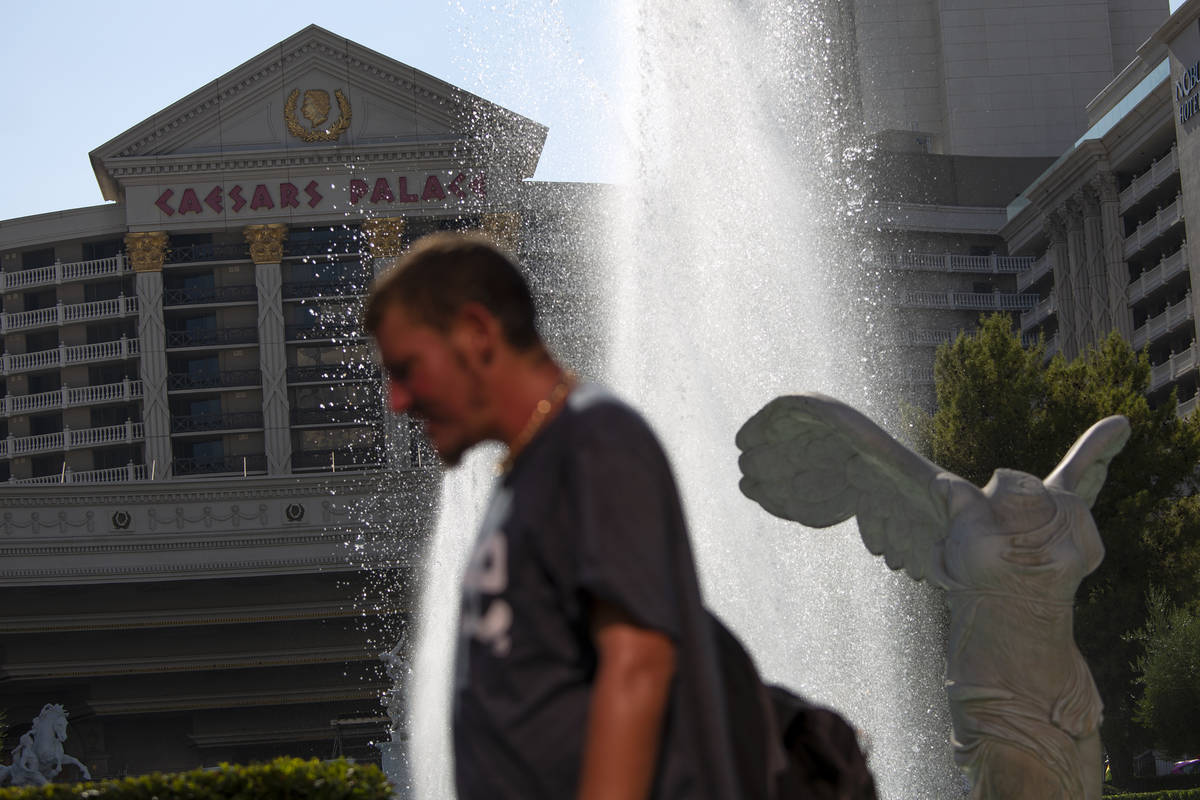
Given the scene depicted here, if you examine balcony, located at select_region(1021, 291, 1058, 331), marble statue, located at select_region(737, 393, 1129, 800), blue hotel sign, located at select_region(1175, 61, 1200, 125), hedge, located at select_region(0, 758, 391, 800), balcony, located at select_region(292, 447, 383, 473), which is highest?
blue hotel sign, located at select_region(1175, 61, 1200, 125)

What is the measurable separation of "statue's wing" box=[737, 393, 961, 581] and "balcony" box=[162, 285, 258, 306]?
4611cm

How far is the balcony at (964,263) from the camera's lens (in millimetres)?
64125

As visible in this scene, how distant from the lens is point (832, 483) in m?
7.75

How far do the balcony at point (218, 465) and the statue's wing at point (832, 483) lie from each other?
148 ft

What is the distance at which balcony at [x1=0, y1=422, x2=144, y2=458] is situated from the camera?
5166cm

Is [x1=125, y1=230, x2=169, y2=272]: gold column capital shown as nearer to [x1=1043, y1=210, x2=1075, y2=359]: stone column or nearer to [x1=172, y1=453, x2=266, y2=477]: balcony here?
[x1=172, y1=453, x2=266, y2=477]: balcony

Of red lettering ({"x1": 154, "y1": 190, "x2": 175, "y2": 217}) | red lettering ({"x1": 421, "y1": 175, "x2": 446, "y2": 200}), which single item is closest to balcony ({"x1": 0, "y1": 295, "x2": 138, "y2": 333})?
red lettering ({"x1": 154, "y1": 190, "x2": 175, "y2": 217})

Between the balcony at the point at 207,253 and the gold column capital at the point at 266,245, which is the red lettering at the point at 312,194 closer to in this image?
the gold column capital at the point at 266,245

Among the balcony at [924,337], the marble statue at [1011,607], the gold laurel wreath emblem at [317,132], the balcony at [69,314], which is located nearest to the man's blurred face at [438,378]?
the marble statue at [1011,607]

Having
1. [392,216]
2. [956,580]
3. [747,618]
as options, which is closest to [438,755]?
[747,618]

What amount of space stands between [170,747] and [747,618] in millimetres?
31539

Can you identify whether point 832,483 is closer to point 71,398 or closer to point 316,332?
point 316,332

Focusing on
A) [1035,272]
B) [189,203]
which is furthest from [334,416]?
[1035,272]

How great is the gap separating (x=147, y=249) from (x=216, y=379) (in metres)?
4.90
